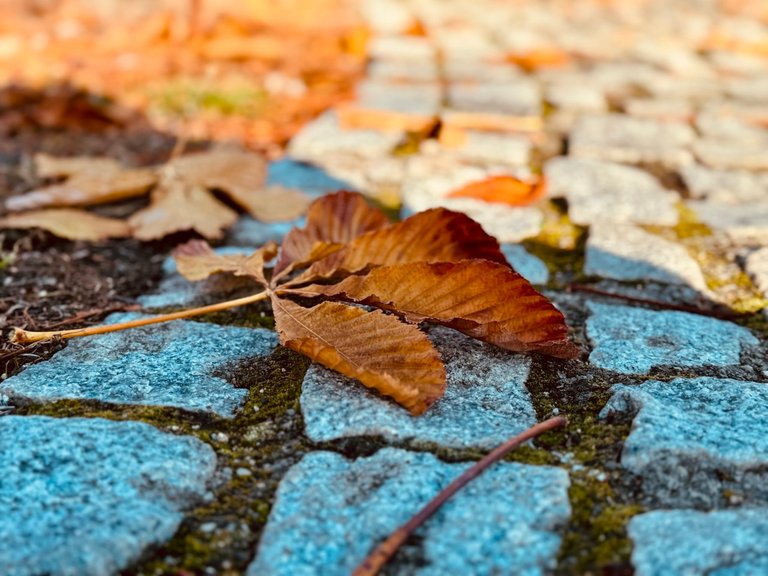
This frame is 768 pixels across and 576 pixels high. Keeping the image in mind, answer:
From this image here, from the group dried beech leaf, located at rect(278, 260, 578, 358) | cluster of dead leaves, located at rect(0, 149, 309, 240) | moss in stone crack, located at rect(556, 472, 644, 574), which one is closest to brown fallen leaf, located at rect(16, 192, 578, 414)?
dried beech leaf, located at rect(278, 260, 578, 358)

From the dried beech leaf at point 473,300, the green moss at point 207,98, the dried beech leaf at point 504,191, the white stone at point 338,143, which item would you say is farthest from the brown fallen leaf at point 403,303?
the green moss at point 207,98

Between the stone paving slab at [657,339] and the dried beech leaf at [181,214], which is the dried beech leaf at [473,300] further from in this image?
the dried beech leaf at [181,214]

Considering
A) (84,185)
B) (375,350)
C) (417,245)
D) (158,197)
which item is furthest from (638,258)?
(84,185)

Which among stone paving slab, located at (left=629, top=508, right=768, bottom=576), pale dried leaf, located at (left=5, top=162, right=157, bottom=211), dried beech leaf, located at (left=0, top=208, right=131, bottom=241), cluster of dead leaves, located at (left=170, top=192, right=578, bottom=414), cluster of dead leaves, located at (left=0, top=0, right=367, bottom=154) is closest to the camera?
stone paving slab, located at (left=629, top=508, right=768, bottom=576)

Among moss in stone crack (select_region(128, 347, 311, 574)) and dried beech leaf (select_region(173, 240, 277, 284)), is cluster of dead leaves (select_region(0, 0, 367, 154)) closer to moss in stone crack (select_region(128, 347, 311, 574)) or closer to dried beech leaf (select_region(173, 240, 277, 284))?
dried beech leaf (select_region(173, 240, 277, 284))

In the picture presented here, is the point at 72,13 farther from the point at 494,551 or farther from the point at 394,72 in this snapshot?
the point at 494,551

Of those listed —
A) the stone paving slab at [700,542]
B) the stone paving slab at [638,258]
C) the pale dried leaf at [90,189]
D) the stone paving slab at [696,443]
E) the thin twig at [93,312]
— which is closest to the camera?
the stone paving slab at [700,542]

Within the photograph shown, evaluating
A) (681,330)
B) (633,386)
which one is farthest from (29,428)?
(681,330)
